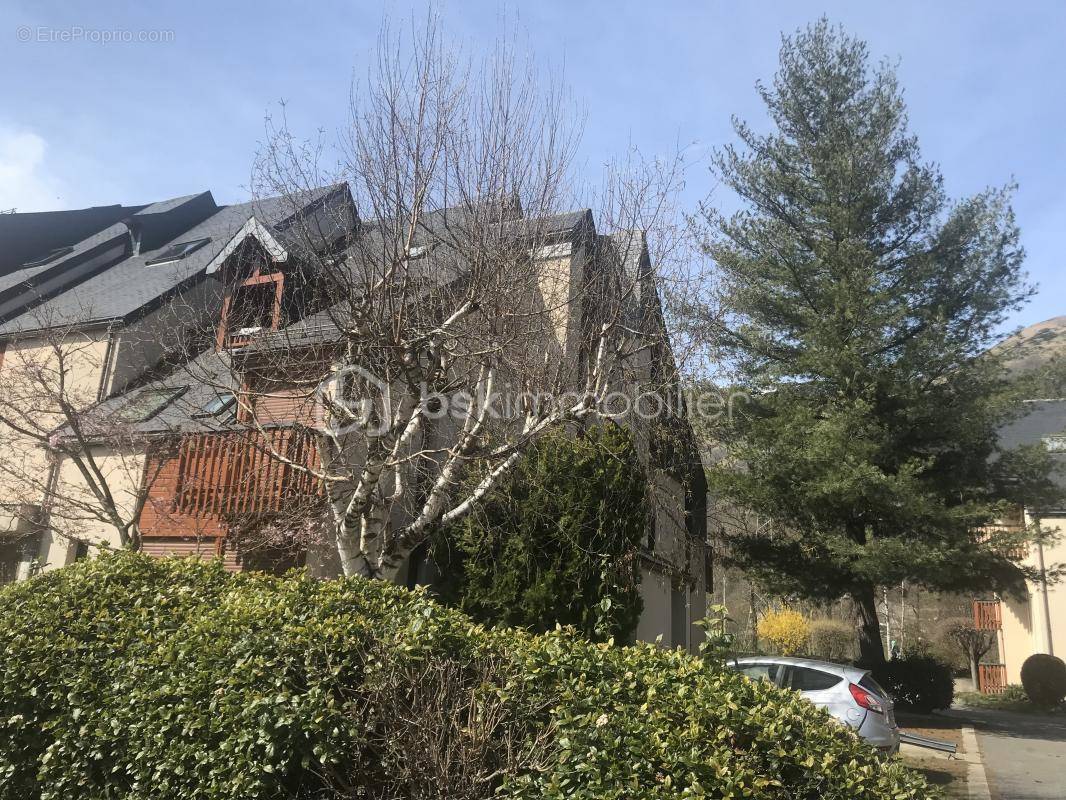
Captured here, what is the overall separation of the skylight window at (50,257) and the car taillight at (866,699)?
20962mm

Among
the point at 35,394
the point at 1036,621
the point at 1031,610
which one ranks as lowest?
the point at 1036,621

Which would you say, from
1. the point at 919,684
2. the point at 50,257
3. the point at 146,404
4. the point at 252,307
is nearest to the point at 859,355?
the point at 919,684

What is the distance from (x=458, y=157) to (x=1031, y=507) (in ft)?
47.3

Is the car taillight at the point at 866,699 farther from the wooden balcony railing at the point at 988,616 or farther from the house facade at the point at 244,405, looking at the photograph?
the wooden balcony railing at the point at 988,616

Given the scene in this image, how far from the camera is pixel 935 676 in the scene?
1848 cm

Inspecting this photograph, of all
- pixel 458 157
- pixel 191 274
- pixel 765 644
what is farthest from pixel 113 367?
pixel 765 644

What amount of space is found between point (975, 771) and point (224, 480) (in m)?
11.4

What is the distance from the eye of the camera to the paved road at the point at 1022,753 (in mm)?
10484

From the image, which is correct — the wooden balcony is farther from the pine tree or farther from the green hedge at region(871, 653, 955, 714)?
the green hedge at region(871, 653, 955, 714)

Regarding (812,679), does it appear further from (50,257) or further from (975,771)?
(50,257)

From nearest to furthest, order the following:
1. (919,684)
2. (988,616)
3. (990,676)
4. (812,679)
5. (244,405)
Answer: (244,405)
(812,679)
(919,684)
(990,676)
(988,616)

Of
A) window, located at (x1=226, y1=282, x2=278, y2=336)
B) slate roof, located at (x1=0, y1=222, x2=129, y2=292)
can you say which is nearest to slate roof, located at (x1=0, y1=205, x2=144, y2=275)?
slate roof, located at (x1=0, y1=222, x2=129, y2=292)

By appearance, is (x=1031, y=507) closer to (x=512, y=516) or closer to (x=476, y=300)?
(x=512, y=516)

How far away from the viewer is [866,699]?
436 inches
